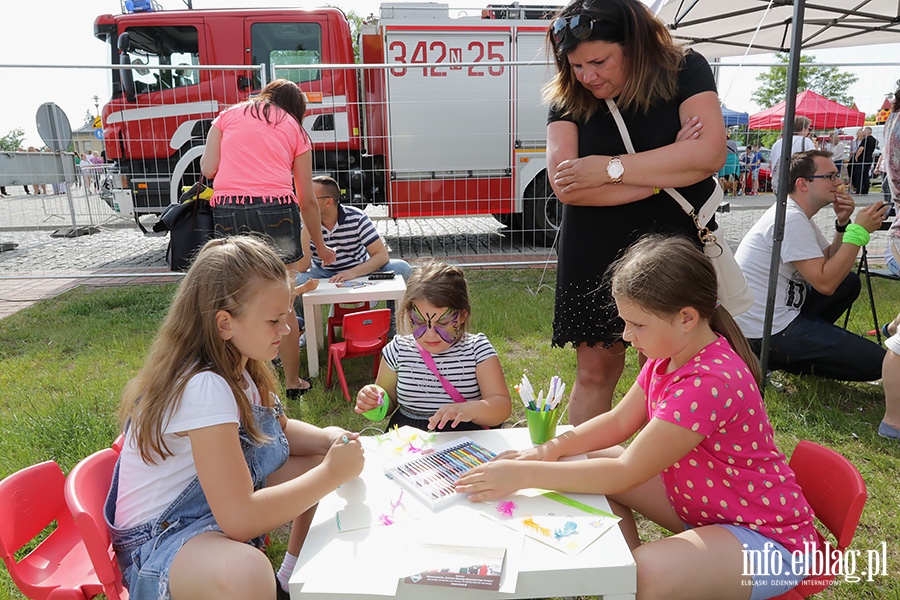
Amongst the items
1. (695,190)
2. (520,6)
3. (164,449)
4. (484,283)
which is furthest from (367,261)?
(520,6)

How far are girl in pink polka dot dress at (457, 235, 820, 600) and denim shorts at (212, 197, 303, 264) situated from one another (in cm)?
239

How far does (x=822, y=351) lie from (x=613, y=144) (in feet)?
6.51

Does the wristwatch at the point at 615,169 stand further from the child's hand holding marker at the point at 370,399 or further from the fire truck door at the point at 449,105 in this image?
the fire truck door at the point at 449,105

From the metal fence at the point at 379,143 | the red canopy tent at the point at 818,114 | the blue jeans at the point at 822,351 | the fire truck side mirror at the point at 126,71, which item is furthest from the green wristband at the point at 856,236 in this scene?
the fire truck side mirror at the point at 126,71

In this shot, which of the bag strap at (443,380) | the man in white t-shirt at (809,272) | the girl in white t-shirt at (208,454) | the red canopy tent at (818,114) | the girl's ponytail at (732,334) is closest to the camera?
the girl in white t-shirt at (208,454)

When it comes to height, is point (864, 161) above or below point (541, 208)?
above

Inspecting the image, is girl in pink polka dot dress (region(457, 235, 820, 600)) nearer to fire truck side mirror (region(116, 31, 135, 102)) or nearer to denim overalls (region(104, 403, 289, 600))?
denim overalls (region(104, 403, 289, 600))

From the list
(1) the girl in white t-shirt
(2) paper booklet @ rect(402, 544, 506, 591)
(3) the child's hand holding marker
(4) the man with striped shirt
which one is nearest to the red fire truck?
(4) the man with striped shirt

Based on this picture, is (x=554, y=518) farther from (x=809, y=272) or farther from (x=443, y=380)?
(x=809, y=272)

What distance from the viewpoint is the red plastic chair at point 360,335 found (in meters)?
3.63

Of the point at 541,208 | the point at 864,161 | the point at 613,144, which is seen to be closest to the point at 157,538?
the point at 613,144

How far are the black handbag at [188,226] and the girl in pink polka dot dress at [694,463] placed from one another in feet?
9.03

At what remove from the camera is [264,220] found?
3.50 m

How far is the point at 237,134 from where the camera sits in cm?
335
